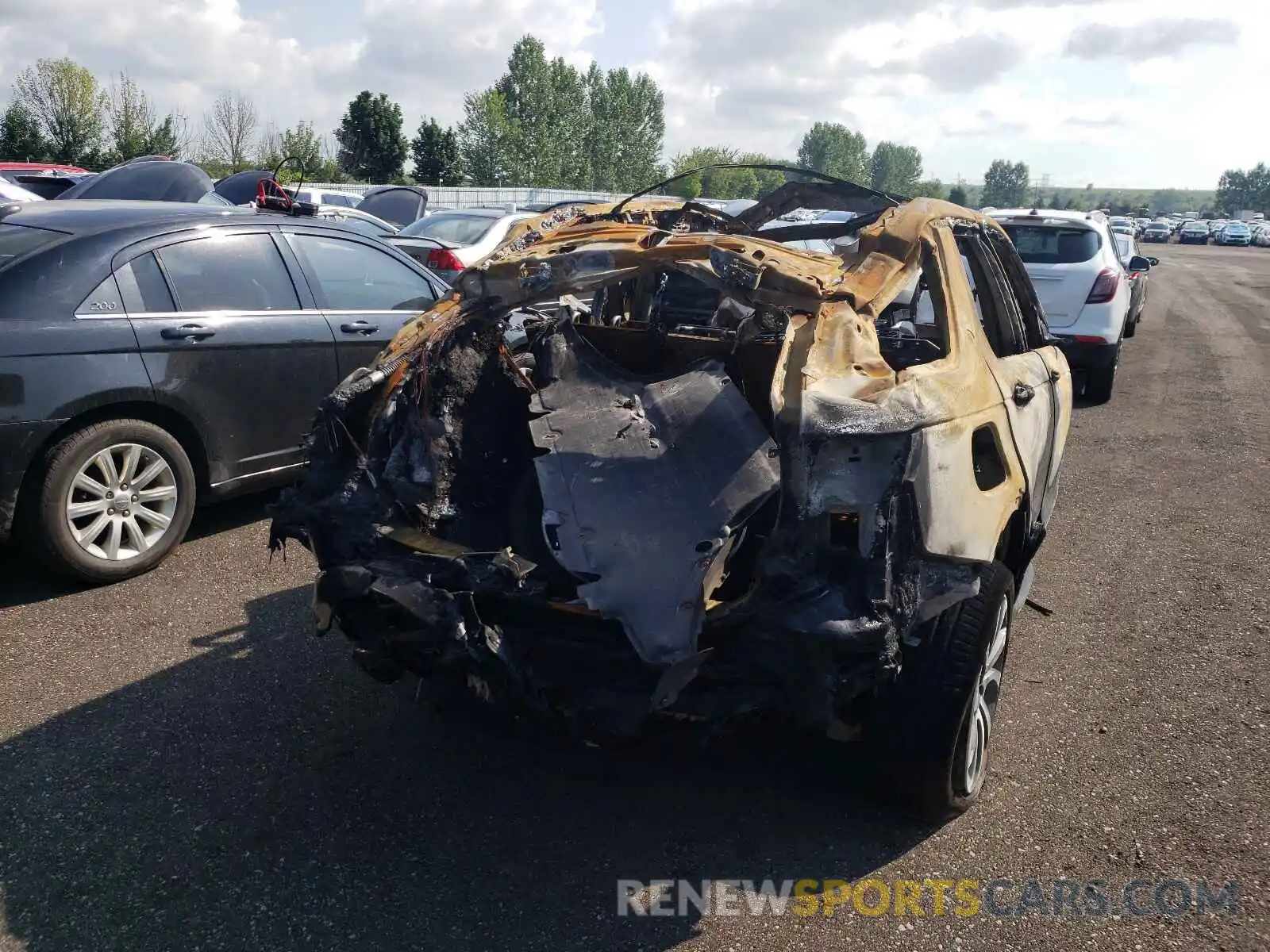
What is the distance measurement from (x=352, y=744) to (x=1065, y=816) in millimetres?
2390

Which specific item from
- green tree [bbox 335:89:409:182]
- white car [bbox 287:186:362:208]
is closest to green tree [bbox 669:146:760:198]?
white car [bbox 287:186:362:208]

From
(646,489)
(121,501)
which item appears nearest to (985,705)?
(646,489)

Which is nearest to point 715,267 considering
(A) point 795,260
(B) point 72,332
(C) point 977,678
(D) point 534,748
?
(A) point 795,260

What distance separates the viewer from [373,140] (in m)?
43.3

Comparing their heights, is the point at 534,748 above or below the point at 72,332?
below

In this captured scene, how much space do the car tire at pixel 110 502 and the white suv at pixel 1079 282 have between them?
745cm

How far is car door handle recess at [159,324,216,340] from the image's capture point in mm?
4949

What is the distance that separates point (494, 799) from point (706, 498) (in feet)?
4.05

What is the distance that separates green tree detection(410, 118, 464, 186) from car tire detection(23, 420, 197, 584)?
142 feet

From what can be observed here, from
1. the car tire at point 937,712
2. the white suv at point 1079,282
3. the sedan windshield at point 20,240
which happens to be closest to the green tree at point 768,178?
the car tire at point 937,712

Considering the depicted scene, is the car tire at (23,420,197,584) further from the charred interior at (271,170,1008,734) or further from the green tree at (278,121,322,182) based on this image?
the green tree at (278,121,322,182)

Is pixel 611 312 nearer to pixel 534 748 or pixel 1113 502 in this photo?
pixel 534 748

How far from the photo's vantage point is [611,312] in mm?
4875

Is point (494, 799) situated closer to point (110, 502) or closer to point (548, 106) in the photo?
point (110, 502)
